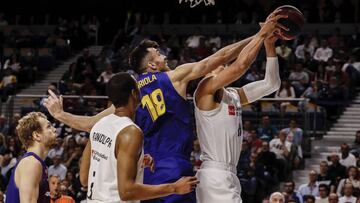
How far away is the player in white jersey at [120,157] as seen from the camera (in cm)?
517

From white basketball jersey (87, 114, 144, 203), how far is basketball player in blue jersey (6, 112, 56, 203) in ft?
2.19

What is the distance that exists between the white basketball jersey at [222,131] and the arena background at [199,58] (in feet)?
17.4

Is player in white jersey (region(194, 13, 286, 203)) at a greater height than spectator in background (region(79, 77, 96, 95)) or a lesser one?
greater

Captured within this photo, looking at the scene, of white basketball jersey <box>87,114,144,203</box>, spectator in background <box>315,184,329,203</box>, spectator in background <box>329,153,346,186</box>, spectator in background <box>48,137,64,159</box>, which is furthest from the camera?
spectator in background <box>48,137,64,159</box>

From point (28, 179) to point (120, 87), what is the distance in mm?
1152

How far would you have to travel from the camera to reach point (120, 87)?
5.32 meters

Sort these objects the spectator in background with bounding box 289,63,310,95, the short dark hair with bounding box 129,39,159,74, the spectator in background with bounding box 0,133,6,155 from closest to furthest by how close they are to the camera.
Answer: the short dark hair with bounding box 129,39,159,74
the spectator in background with bounding box 0,133,6,155
the spectator in background with bounding box 289,63,310,95

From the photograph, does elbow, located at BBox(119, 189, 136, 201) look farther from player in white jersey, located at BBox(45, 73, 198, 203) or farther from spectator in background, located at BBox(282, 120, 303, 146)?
spectator in background, located at BBox(282, 120, 303, 146)

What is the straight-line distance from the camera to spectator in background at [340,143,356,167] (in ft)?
47.4

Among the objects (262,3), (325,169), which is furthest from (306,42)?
(325,169)

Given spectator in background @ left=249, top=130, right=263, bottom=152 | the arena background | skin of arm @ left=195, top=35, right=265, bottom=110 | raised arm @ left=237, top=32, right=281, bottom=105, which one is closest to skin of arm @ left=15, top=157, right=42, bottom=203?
skin of arm @ left=195, top=35, right=265, bottom=110

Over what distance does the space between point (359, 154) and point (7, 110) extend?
8050 millimetres

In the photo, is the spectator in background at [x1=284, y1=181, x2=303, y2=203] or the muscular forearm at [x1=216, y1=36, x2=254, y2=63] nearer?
the muscular forearm at [x1=216, y1=36, x2=254, y2=63]

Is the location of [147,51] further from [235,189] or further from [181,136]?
[235,189]
